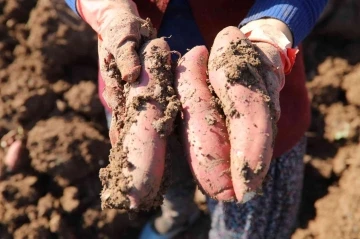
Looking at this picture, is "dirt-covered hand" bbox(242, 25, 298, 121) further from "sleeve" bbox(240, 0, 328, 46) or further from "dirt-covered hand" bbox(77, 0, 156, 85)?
"dirt-covered hand" bbox(77, 0, 156, 85)

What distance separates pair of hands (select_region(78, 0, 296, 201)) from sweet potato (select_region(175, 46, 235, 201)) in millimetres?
27

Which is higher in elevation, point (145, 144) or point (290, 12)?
point (290, 12)

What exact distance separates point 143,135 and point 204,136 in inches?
5.0

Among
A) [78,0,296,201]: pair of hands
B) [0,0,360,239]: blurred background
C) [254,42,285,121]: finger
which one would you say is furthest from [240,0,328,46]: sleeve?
[0,0,360,239]: blurred background

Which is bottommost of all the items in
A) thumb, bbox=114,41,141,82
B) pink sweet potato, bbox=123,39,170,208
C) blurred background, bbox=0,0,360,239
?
blurred background, bbox=0,0,360,239

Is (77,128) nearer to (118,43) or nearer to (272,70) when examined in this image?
(118,43)

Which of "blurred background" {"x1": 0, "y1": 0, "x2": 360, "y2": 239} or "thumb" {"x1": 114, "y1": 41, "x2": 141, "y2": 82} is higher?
"thumb" {"x1": 114, "y1": 41, "x2": 141, "y2": 82}

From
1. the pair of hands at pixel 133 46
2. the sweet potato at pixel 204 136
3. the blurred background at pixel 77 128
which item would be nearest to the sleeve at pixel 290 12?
the pair of hands at pixel 133 46

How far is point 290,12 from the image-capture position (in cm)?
115

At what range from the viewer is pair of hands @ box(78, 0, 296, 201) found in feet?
3.27

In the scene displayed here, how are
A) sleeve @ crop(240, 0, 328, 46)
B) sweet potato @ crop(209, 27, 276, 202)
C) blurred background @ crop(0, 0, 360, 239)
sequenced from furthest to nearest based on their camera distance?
blurred background @ crop(0, 0, 360, 239), sleeve @ crop(240, 0, 328, 46), sweet potato @ crop(209, 27, 276, 202)

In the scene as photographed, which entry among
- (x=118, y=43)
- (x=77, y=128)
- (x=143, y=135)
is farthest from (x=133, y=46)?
(x=77, y=128)

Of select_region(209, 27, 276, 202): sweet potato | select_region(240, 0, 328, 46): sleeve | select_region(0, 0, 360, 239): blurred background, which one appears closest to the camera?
select_region(209, 27, 276, 202): sweet potato

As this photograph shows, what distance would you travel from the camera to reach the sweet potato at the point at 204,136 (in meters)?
0.95
